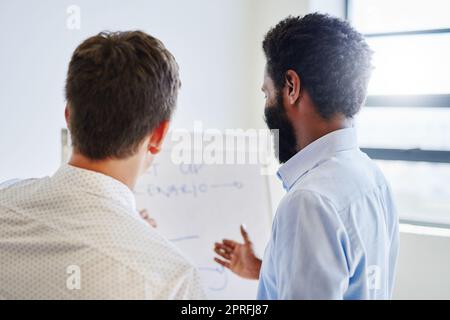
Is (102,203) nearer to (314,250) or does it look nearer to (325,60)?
(314,250)

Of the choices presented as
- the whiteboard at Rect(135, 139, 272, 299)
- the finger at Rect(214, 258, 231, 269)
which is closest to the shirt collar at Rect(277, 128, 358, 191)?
the finger at Rect(214, 258, 231, 269)

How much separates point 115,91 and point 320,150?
0.48 metres

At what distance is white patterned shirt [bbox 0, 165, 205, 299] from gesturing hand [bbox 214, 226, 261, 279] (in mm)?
662

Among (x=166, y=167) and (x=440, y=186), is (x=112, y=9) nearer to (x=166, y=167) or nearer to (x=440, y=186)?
(x=166, y=167)

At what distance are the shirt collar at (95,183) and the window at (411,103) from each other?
1731 mm

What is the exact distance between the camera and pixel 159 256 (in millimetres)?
799

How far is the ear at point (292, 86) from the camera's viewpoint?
1151 millimetres

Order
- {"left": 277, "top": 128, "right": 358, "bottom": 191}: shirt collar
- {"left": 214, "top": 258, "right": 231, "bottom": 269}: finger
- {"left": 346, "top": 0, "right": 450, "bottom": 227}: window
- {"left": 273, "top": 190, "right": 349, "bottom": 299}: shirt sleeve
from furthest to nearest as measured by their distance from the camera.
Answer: {"left": 346, "top": 0, "right": 450, "bottom": 227}: window < {"left": 214, "top": 258, "right": 231, "bottom": 269}: finger < {"left": 277, "top": 128, "right": 358, "bottom": 191}: shirt collar < {"left": 273, "top": 190, "right": 349, "bottom": 299}: shirt sleeve

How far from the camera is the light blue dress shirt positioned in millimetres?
917

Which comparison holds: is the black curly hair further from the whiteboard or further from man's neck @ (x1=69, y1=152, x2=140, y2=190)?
the whiteboard

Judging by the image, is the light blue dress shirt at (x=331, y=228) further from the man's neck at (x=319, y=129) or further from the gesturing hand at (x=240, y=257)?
Result: the gesturing hand at (x=240, y=257)

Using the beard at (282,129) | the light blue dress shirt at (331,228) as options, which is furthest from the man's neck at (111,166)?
the beard at (282,129)
